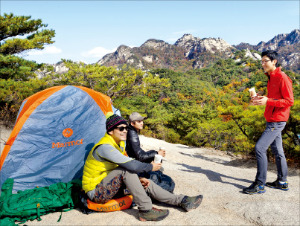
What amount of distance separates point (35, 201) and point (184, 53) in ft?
532

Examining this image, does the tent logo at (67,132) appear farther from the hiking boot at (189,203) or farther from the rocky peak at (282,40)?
the rocky peak at (282,40)

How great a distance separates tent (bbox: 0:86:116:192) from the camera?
3379 mm

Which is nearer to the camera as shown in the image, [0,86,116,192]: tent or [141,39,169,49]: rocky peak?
[0,86,116,192]: tent

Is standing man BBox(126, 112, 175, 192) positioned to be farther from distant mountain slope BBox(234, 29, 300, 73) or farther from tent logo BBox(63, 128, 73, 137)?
distant mountain slope BBox(234, 29, 300, 73)

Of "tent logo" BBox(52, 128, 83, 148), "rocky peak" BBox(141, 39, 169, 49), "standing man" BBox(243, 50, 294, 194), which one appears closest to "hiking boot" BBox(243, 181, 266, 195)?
"standing man" BBox(243, 50, 294, 194)

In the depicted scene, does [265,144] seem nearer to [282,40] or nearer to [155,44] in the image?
[155,44]

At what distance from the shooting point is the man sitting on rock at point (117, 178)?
2500mm

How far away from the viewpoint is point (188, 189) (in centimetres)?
360

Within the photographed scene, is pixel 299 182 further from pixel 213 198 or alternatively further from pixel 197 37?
pixel 197 37

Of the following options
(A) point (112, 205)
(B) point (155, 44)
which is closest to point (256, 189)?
(A) point (112, 205)

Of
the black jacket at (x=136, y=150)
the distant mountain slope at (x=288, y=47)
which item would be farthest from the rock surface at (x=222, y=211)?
the distant mountain slope at (x=288, y=47)

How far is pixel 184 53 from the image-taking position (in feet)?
514

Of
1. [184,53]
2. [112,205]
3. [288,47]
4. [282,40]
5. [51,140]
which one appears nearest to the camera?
[112,205]

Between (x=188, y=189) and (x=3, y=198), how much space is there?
2.63 meters
